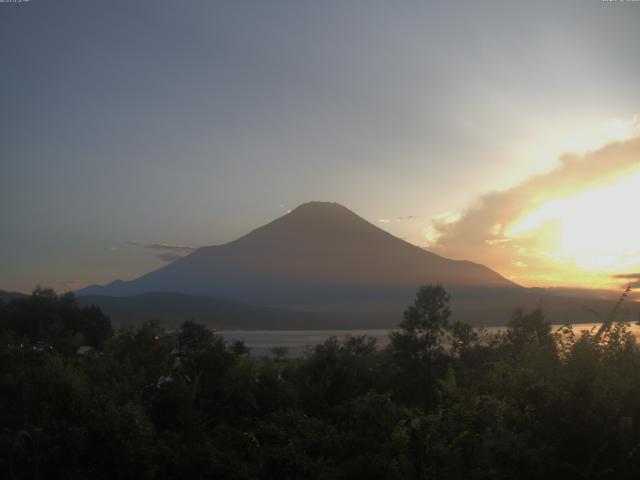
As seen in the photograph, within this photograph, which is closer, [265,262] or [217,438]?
[217,438]

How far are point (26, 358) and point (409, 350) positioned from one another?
48.5 feet

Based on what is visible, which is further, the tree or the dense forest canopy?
the tree

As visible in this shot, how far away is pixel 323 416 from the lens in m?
13.0

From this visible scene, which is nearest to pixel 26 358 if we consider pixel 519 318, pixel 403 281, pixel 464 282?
pixel 519 318

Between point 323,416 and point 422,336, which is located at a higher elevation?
point 422,336

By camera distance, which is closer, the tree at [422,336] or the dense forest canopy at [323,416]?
the dense forest canopy at [323,416]

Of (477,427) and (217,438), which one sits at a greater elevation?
(477,427)

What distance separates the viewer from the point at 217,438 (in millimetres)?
12070

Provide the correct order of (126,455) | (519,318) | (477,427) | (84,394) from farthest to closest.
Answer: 1. (519,318)
2. (84,394)
3. (126,455)
4. (477,427)

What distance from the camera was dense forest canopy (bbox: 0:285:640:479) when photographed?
5.25 meters

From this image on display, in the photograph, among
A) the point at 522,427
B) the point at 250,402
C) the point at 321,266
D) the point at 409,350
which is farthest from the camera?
the point at 321,266

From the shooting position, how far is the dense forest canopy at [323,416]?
5.25m

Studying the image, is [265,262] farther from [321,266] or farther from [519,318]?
[519,318]

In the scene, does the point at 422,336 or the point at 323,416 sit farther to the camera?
the point at 422,336
